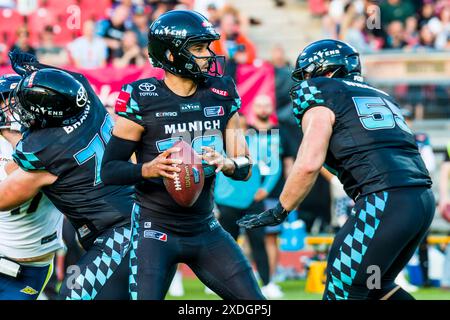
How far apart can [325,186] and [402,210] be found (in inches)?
270

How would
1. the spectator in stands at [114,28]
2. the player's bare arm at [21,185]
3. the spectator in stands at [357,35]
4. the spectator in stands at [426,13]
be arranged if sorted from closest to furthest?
the player's bare arm at [21,185]
the spectator in stands at [114,28]
the spectator in stands at [357,35]
the spectator in stands at [426,13]

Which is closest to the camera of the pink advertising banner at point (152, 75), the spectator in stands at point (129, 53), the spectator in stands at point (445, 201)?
the spectator in stands at point (445, 201)

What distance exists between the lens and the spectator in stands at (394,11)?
47.0 feet

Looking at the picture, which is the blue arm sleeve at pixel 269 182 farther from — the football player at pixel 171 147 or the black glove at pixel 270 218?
the black glove at pixel 270 218

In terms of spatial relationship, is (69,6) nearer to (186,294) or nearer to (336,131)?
(186,294)

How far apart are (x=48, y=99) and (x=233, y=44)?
762 cm

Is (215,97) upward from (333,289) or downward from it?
upward

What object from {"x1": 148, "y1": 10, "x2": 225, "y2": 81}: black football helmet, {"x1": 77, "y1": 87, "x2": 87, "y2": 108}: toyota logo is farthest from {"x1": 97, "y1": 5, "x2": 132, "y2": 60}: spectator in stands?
{"x1": 148, "y1": 10, "x2": 225, "y2": 81}: black football helmet

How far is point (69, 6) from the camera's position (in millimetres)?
13852

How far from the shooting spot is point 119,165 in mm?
5113

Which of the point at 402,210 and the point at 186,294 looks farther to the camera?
the point at 186,294

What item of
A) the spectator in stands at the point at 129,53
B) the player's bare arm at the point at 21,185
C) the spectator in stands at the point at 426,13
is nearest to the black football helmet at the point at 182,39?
the player's bare arm at the point at 21,185

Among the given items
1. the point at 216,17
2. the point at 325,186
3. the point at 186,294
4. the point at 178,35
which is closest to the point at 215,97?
the point at 178,35

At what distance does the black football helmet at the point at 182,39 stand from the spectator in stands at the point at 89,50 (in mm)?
7446
